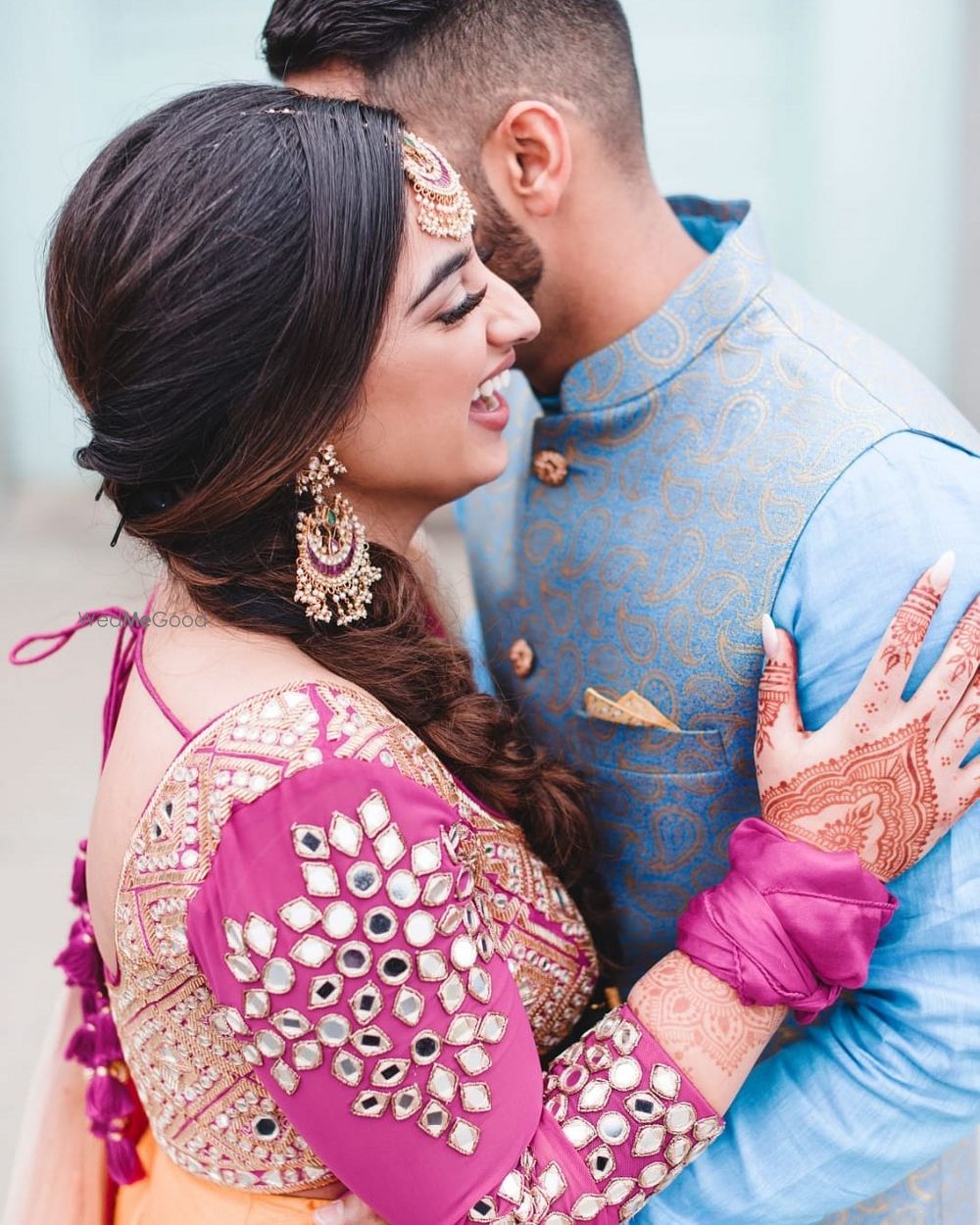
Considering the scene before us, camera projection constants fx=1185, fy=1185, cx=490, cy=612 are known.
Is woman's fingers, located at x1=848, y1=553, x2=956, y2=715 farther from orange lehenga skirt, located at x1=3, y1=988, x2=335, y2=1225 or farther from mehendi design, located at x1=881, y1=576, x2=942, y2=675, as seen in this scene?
orange lehenga skirt, located at x1=3, y1=988, x2=335, y2=1225

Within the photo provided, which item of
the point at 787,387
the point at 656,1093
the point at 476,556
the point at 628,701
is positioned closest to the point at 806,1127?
the point at 656,1093

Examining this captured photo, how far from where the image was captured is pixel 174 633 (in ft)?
3.13

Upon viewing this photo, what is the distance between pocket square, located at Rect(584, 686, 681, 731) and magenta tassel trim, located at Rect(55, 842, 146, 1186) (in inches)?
20.1

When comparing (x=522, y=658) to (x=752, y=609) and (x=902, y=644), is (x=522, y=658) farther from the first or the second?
(x=902, y=644)

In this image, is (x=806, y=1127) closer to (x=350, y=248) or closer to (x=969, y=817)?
(x=969, y=817)

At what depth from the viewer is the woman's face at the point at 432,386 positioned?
0.95 meters

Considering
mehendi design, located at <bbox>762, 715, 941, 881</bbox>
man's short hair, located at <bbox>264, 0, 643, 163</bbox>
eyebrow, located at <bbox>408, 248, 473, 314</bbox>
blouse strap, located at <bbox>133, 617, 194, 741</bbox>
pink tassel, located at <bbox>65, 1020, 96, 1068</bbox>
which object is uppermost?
man's short hair, located at <bbox>264, 0, 643, 163</bbox>

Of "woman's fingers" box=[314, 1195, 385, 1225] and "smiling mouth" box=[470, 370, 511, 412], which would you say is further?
"smiling mouth" box=[470, 370, 511, 412]

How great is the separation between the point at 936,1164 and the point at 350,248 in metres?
1.02

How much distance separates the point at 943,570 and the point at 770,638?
15 cm

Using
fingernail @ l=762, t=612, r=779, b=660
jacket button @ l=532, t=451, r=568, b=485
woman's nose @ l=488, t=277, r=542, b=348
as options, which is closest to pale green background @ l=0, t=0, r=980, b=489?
jacket button @ l=532, t=451, r=568, b=485

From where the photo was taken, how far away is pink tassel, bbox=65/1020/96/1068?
1118mm

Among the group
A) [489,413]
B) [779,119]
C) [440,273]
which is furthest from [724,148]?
[440,273]

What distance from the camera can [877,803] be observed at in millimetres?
901
